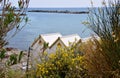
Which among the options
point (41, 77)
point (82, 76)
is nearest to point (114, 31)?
point (82, 76)

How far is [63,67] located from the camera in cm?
452

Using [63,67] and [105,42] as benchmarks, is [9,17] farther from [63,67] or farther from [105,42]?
[63,67]

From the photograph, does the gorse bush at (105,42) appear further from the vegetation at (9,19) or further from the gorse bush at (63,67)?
the vegetation at (9,19)

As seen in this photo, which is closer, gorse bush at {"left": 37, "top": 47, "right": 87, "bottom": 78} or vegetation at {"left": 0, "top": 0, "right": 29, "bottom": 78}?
vegetation at {"left": 0, "top": 0, "right": 29, "bottom": 78}

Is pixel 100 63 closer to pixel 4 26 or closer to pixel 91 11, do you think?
pixel 91 11

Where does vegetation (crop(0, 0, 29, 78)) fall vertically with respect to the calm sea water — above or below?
above

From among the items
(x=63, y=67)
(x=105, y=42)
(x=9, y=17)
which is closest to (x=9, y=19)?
(x=9, y=17)

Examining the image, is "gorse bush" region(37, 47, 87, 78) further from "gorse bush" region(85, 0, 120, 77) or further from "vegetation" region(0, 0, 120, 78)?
"gorse bush" region(85, 0, 120, 77)

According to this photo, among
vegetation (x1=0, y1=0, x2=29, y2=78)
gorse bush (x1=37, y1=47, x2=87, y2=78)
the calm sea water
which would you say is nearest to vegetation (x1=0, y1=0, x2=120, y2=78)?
gorse bush (x1=37, y1=47, x2=87, y2=78)

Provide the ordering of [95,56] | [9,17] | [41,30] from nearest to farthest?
[9,17] → [95,56] → [41,30]

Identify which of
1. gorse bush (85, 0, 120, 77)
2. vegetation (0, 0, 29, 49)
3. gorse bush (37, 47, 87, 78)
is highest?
vegetation (0, 0, 29, 49)

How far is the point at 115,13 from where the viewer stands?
3936mm

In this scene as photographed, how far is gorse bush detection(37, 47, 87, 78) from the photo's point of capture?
4428 millimetres

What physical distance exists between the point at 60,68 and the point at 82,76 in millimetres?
308
